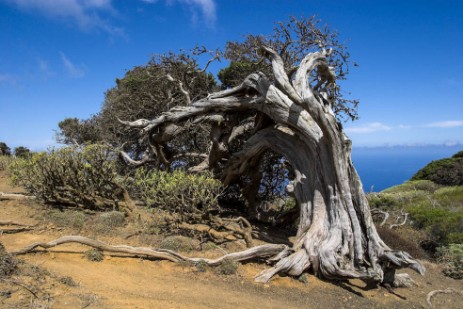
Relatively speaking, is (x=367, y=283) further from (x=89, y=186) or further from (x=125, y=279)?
(x=89, y=186)

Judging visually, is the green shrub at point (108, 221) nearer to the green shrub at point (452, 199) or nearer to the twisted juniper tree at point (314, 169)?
the twisted juniper tree at point (314, 169)

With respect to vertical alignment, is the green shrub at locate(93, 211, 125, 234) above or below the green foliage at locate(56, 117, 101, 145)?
below

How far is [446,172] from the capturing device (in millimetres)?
37156

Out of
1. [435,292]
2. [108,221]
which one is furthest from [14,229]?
[435,292]

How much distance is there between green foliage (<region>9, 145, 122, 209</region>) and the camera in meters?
10.5

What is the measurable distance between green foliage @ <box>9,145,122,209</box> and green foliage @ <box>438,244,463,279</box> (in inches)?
409

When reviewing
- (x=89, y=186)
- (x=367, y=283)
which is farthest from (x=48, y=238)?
(x=367, y=283)

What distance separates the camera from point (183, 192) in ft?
29.7

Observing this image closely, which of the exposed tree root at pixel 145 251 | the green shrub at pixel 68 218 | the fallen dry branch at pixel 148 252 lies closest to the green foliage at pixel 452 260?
the fallen dry branch at pixel 148 252

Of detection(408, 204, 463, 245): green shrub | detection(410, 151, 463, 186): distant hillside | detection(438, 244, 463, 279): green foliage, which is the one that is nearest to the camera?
detection(438, 244, 463, 279): green foliage

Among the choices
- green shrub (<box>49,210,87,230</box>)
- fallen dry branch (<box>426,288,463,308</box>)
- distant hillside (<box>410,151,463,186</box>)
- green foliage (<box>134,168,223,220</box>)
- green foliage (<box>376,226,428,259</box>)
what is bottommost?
fallen dry branch (<box>426,288,463,308</box>)

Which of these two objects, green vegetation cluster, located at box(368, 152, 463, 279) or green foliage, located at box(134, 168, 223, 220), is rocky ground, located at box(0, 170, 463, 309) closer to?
green foliage, located at box(134, 168, 223, 220)

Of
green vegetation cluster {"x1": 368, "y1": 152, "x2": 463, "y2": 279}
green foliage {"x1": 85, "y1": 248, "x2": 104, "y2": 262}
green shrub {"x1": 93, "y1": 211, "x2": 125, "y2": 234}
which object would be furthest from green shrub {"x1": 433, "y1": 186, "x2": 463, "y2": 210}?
green foliage {"x1": 85, "y1": 248, "x2": 104, "y2": 262}

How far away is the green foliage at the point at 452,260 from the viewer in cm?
1043
